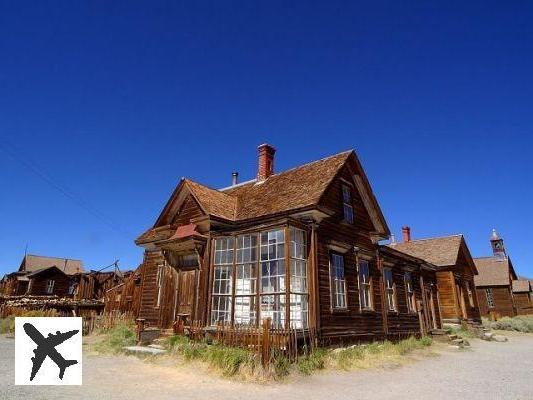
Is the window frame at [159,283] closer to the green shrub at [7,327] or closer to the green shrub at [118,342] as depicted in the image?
the green shrub at [118,342]

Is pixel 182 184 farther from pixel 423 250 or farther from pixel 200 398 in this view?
pixel 423 250

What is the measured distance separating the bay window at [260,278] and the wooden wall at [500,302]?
36.6 m

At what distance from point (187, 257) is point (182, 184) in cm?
320

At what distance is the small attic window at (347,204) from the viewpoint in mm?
15509

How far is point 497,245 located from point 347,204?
39720mm

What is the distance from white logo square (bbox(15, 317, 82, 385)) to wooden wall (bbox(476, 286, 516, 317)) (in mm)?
43069

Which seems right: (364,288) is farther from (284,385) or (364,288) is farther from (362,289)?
(284,385)

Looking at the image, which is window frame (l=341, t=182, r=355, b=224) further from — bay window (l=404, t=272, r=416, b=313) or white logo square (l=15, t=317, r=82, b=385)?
white logo square (l=15, t=317, r=82, b=385)

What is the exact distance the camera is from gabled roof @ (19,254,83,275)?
164 feet

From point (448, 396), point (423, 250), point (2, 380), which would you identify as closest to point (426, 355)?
point (448, 396)

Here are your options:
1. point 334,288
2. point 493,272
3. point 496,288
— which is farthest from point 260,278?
point 493,272

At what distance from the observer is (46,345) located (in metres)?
7.38

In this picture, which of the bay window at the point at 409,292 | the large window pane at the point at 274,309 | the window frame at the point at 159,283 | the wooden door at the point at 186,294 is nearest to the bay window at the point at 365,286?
the bay window at the point at 409,292

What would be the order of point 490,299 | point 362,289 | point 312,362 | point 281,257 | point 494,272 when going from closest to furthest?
point 312,362 → point 281,257 → point 362,289 → point 490,299 → point 494,272
